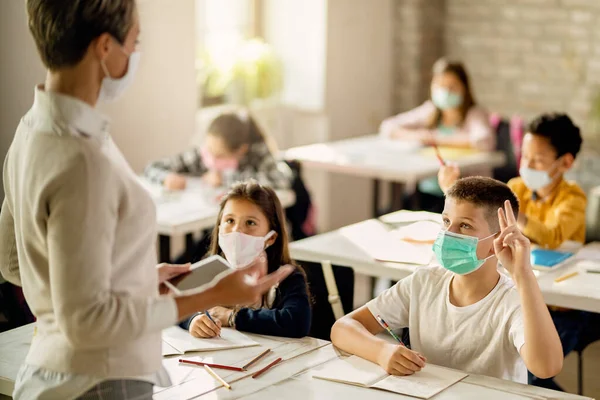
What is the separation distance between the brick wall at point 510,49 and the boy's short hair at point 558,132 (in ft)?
8.94

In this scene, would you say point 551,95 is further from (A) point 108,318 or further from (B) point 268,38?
(A) point 108,318

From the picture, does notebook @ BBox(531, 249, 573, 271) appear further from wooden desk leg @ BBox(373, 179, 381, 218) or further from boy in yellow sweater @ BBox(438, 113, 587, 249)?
wooden desk leg @ BBox(373, 179, 381, 218)

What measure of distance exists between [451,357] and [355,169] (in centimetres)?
262

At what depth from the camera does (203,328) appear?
94.7 inches

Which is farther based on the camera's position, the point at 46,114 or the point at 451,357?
the point at 451,357

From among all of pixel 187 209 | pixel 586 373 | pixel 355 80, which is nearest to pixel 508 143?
pixel 355 80

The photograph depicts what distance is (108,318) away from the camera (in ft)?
4.92

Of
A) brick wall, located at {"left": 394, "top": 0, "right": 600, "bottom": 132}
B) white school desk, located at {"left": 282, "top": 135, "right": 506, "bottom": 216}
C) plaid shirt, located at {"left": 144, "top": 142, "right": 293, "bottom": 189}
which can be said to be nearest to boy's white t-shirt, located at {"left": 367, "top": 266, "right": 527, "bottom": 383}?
plaid shirt, located at {"left": 144, "top": 142, "right": 293, "bottom": 189}

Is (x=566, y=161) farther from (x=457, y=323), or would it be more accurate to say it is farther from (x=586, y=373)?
(x=457, y=323)

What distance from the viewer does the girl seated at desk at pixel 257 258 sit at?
2445 millimetres

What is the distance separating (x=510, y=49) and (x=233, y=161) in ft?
8.95

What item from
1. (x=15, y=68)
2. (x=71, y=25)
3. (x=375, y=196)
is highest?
(x=71, y=25)

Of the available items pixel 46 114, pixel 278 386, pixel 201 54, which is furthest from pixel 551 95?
pixel 46 114

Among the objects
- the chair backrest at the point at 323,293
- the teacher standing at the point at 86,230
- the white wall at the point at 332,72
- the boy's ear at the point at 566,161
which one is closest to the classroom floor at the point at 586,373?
the boy's ear at the point at 566,161
